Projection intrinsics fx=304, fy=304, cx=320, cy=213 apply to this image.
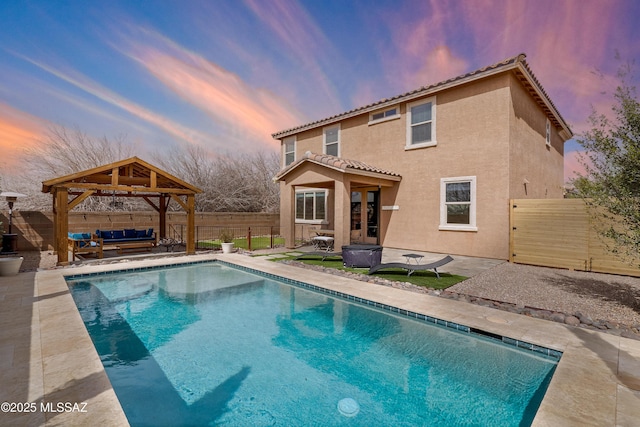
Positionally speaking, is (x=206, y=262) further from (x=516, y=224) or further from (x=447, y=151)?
(x=516, y=224)

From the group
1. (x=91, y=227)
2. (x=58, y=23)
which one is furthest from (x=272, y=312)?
(x=58, y=23)

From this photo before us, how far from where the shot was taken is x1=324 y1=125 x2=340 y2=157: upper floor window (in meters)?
17.2

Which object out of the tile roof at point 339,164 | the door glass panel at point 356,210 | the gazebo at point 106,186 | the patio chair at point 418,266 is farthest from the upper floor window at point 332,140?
the patio chair at point 418,266

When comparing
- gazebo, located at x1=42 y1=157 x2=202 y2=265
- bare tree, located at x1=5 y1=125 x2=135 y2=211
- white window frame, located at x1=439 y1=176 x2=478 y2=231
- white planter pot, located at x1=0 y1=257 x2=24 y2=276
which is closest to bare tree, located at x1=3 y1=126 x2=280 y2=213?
bare tree, located at x1=5 y1=125 x2=135 y2=211

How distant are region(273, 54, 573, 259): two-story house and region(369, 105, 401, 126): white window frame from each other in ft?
0.15

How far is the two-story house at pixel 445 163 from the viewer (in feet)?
37.7

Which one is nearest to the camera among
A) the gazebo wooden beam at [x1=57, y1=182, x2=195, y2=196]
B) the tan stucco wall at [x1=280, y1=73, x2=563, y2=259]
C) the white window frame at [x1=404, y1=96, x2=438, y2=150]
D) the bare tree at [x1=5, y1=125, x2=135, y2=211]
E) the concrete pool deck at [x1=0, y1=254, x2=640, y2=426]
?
the concrete pool deck at [x1=0, y1=254, x2=640, y2=426]

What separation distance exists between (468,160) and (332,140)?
25.6 feet

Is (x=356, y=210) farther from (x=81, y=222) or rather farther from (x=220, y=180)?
(x=220, y=180)

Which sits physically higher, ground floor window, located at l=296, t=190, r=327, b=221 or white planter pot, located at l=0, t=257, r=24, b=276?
ground floor window, located at l=296, t=190, r=327, b=221

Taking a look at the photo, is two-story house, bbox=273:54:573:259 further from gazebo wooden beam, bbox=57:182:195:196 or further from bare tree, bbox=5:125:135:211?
bare tree, bbox=5:125:135:211

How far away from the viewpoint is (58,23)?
13.5 metres

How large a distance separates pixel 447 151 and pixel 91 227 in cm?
1792

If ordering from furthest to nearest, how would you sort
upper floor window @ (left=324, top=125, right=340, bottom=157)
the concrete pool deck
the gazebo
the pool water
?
upper floor window @ (left=324, top=125, right=340, bottom=157) → the gazebo → the pool water → the concrete pool deck
